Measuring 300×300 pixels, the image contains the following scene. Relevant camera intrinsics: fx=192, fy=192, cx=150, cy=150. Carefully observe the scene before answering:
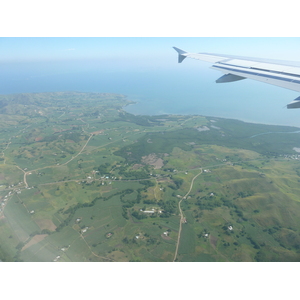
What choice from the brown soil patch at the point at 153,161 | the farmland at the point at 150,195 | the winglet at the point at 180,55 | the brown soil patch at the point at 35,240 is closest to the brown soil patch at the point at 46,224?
the farmland at the point at 150,195

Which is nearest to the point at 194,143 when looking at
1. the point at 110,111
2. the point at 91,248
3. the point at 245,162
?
the point at 245,162

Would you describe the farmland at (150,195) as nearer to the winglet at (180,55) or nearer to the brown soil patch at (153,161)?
the brown soil patch at (153,161)

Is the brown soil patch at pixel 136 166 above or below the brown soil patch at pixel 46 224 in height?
below

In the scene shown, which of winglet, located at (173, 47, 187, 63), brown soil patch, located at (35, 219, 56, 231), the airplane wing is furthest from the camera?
brown soil patch, located at (35, 219, 56, 231)

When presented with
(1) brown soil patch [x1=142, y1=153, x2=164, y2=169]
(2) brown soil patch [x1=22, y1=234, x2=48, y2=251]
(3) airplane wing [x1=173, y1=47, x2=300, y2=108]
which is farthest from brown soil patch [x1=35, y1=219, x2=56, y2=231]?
(3) airplane wing [x1=173, y1=47, x2=300, y2=108]

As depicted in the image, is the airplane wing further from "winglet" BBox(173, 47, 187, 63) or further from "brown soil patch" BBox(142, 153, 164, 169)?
"brown soil patch" BBox(142, 153, 164, 169)

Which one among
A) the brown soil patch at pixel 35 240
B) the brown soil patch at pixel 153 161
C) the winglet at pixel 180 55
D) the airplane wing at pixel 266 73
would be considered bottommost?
the brown soil patch at pixel 153 161

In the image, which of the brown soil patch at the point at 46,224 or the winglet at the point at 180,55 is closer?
the winglet at the point at 180,55

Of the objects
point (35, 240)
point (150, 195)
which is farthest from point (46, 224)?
point (150, 195)

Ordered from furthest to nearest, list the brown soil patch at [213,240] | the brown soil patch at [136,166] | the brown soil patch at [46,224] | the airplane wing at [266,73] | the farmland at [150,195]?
the brown soil patch at [136,166]
the brown soil patch at [46,224]
the brown soil patch at [213,240]
the farmland at [150,195]
the airplane wing at [266,73]

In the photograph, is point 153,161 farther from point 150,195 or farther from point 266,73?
point 266,73
